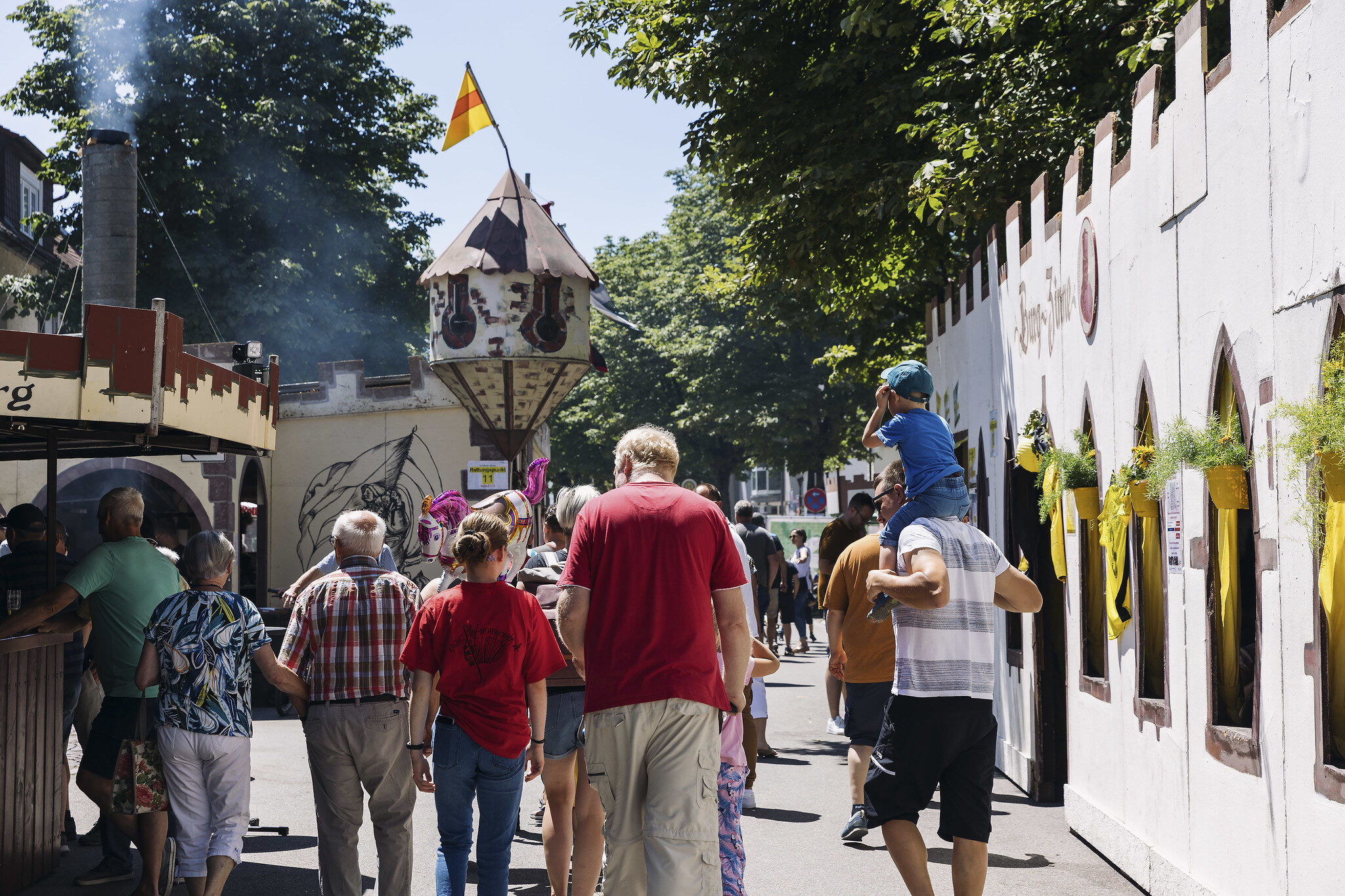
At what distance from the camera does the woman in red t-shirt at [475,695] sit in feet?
16.9

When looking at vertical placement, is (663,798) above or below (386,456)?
below

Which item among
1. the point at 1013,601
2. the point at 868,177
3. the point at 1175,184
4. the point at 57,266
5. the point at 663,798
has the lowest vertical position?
the point at 663,798

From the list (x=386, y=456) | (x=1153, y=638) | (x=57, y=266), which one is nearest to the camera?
(x=1153, y=638)

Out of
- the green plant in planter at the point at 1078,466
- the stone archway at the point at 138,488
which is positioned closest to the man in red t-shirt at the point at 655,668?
the green plant in planter at the point at 1078,466

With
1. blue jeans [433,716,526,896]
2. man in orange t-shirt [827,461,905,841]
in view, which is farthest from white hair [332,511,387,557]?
man in orange t-shirt [827,461,905,841]

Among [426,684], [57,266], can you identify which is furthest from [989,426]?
[57,266]

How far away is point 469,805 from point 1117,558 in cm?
348

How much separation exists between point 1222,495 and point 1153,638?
59.5 inches

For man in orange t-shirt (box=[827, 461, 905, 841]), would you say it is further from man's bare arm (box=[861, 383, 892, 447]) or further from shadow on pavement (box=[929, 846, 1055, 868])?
man's bare arm (box=[861, 383, 892, 447])

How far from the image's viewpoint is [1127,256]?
6.61 meters

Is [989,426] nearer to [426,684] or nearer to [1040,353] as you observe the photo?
[1040,353]

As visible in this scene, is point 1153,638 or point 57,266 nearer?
point 1153,638

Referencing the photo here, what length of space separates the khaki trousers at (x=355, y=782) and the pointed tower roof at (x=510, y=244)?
7.39 metres

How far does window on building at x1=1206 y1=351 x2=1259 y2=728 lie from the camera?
205 inches
